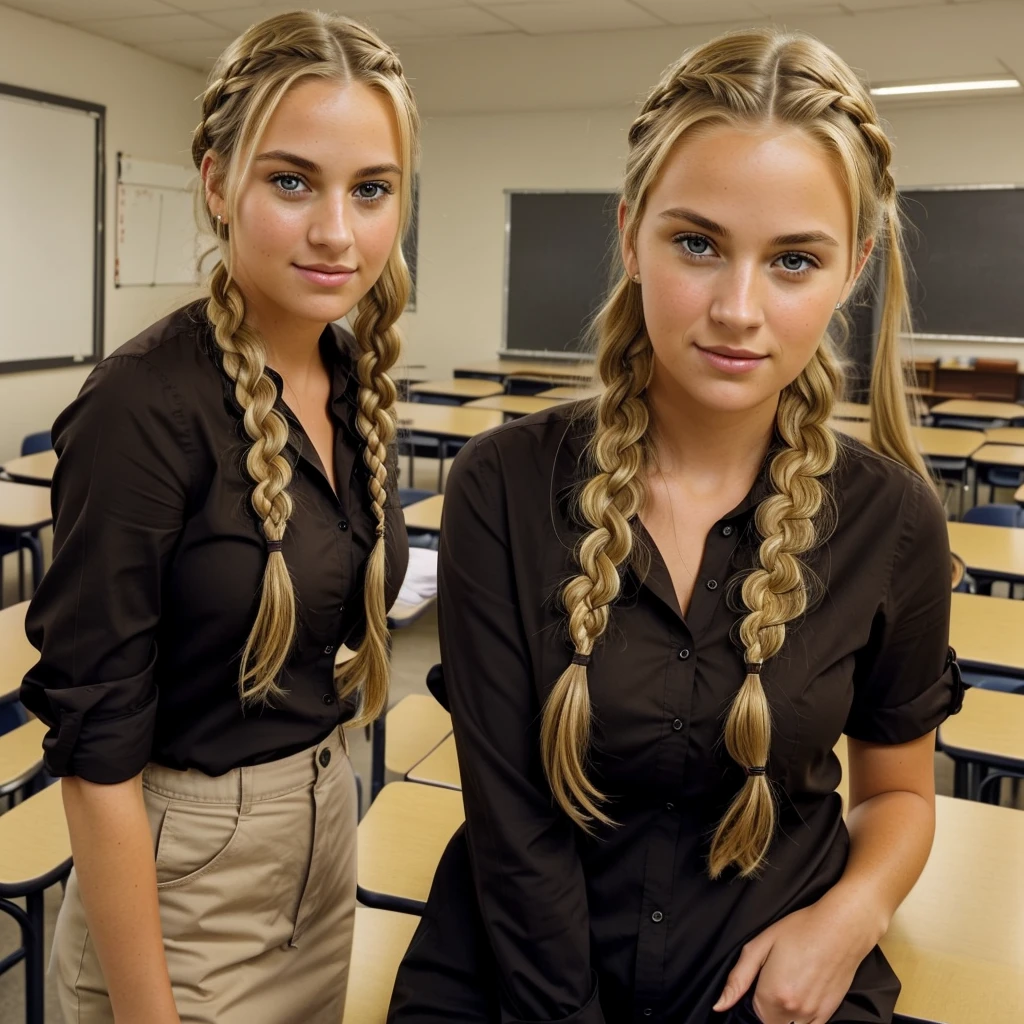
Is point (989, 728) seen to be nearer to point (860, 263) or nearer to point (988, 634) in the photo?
point (988, 634)

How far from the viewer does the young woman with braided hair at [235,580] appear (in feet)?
3.52

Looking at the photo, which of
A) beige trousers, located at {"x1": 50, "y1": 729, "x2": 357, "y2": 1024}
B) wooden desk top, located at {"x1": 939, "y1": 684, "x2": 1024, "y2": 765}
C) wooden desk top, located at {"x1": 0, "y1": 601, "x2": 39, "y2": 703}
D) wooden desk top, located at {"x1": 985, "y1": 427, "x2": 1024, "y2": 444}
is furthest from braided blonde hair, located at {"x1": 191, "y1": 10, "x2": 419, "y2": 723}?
wooden desk top, located at {"x1": 985, "y1": 427, "x2": 1024, "y2": 444}

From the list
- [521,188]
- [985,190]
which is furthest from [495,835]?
[521,188]

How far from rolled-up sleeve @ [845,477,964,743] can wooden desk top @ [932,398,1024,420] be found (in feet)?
20.1

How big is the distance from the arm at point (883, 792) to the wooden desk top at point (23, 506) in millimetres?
2856

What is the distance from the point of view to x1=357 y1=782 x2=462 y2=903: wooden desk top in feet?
4.93

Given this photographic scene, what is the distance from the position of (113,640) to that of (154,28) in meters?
7.77

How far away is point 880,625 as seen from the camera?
1112mm

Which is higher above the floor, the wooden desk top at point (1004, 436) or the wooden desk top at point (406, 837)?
the wooden desk top at point (1004, 436)

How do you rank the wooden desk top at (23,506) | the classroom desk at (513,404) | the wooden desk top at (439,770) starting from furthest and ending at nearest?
the classroom desk at (513,404) → the wooden desk top at (23,506) → the wooden desk top at (439,770)

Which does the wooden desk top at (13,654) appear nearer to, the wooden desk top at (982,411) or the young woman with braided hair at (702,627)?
the young woman with braided hair at (702,627)

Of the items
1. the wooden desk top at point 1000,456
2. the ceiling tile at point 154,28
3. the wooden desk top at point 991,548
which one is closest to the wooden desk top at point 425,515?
the wooden desk top at point 991,548

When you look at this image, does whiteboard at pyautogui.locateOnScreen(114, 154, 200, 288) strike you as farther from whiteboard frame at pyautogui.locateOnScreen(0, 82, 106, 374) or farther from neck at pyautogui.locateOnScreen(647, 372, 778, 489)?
neck at pyautogui.locateOnScreen(647, 372, 778, 489)

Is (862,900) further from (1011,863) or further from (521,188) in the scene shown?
(521,188)
